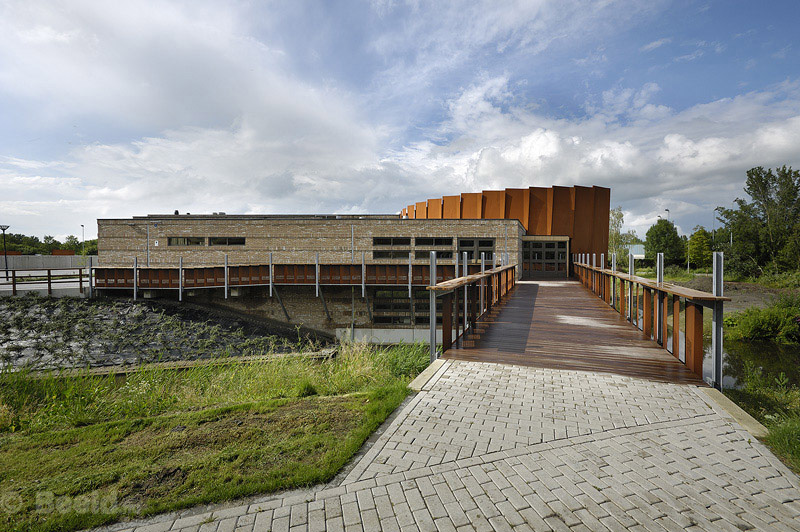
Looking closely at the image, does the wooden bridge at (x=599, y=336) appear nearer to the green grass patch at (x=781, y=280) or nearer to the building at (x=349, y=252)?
the building at (x=349, y=252)

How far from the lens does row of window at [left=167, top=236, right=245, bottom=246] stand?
2450 centimetres

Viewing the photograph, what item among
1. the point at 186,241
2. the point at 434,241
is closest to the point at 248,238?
the point at 186,241

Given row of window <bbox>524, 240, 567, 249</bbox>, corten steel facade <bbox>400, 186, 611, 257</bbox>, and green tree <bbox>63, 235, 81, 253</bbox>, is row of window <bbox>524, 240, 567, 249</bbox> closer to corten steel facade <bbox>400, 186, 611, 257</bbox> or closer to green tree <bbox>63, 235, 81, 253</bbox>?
corten steel facade <bbox>400, 186, 611, 257</bbox>

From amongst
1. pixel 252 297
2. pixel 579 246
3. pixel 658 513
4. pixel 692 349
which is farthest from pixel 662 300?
pixel 579 246

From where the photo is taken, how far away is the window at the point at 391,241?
23.7m

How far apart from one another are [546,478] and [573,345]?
4.16 metres

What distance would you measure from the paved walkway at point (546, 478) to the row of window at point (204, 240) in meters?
23.1

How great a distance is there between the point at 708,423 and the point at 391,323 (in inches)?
707

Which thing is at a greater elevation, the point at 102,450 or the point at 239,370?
the point at 102,450

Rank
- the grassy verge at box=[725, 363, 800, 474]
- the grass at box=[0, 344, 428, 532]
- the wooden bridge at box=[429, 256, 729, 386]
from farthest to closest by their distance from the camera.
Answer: the wooden bridge at box=[429, 256, 729, 386] < the grassy verge at box=[725, 363, 800, 474] < the grass at box=[0, 344, 428, 532]

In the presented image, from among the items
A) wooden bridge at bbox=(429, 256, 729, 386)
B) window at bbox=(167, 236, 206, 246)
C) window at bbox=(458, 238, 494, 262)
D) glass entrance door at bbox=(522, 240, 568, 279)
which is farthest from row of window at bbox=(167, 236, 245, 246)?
wooden bridge at bbox=(429, 256, 729, 386)

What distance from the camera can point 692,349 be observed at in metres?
4.80

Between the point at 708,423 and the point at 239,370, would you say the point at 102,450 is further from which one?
the point at 708,423

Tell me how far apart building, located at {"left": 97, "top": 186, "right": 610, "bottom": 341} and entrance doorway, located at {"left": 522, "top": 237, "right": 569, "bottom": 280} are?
0.06 m
